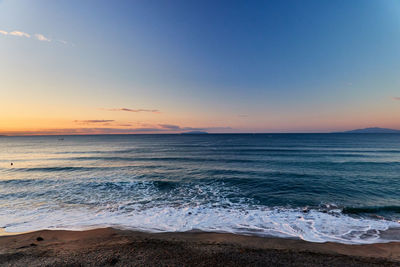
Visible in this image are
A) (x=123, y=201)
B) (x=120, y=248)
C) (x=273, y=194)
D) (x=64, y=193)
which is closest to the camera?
(x=120, y=248)

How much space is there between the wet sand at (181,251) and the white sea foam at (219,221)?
884 millimetres

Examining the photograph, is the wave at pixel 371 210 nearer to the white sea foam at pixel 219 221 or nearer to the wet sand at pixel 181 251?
the white sea foam at pixel 219 221

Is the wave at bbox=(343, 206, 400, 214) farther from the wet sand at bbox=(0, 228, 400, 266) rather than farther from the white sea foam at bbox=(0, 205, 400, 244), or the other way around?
the wet sand at bbox=(0, 228, 400, 266)

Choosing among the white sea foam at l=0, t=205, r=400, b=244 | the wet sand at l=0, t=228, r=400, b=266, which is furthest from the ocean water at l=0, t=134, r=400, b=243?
the wet sand at l=0, t=228, r=400, b=266

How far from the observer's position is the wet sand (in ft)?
20.7

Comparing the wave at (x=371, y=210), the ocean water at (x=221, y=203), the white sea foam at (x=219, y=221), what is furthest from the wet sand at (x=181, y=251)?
the wave at (x=371, y=210)

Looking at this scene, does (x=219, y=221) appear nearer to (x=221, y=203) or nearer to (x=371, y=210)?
(x=221, y=203)

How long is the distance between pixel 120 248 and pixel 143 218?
13.9 feet

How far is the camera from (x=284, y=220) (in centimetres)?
1063

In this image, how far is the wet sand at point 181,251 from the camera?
20.7 feet

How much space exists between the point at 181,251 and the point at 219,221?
434cm

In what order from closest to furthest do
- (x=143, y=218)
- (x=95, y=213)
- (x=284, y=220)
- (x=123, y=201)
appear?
(x=284, y=220) → (x=143, y=218) → (x=95, y=213) → (x=123, y=201)

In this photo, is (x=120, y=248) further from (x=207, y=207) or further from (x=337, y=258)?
(x=337, y=258)

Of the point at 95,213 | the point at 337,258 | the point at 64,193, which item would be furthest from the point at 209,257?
the point at 64,193
